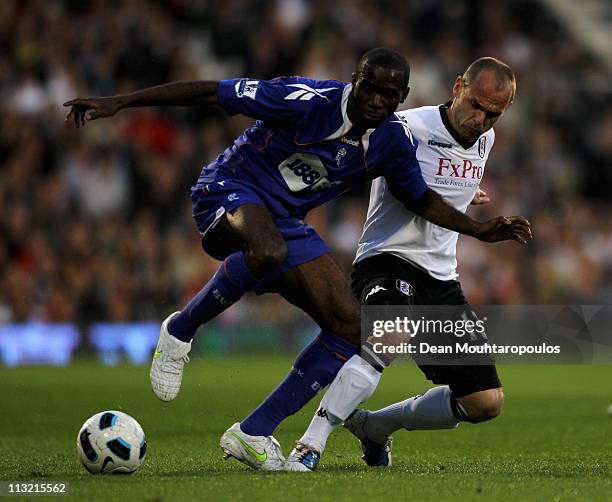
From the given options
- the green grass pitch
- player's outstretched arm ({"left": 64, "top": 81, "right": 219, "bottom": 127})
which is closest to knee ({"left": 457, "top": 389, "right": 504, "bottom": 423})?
the green grass pitch

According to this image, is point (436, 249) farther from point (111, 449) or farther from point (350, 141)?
point (111, 449)

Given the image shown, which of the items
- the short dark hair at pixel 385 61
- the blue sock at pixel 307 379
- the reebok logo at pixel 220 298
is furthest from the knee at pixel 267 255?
the short dark hair at pixel 385 61

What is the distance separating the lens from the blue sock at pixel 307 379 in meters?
6.38

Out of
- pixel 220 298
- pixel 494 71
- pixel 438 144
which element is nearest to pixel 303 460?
pixel 220 298

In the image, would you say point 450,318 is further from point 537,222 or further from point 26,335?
point 537,222

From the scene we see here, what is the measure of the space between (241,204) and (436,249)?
1222 millimetres

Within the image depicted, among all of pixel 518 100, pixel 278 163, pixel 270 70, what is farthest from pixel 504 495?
pixel 518 100

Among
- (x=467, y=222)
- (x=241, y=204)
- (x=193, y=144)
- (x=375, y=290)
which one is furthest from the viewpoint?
(x=193, y=144)

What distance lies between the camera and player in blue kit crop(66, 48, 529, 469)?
6.23m

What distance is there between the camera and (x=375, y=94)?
20.4 feet

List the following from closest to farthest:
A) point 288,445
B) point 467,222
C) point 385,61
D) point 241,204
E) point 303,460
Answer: point 385,61 → point 303,460 → point 241,204 → point 467,222 → point 288,445

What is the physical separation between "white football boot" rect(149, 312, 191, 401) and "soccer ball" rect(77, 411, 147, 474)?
0.57 m

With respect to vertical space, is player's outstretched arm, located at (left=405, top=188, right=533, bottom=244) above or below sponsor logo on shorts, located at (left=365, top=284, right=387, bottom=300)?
above

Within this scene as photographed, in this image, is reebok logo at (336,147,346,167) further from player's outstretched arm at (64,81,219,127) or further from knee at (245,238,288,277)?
player's outstretched arm at (64,81,219,127)
